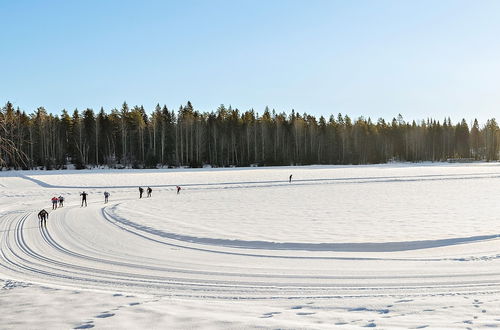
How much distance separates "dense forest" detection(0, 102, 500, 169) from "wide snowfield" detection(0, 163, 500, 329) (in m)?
49.7

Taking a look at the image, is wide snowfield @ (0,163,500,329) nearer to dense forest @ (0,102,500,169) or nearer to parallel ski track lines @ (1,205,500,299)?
parallel ski track lines @ (1,205,500,299)

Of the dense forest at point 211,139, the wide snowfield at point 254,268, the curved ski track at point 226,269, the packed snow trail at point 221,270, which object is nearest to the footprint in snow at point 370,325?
the wide snowfield at point 254,268

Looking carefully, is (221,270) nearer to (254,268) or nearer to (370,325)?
(254,268)

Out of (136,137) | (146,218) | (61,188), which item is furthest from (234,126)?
(146,218)

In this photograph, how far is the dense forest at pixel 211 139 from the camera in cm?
7050

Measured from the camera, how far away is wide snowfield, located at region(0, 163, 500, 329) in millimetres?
6359

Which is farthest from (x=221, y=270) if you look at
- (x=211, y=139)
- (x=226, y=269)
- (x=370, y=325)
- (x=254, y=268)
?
(x=211, y=139)

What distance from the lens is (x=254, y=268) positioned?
1048cm

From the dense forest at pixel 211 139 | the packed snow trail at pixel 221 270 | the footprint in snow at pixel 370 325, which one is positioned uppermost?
the dense forest at pixel 211 139

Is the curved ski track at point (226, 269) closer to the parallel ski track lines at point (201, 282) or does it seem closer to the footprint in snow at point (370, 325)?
the parallel ski track lines at point (201, 282)

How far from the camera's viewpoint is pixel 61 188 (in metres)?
40.3

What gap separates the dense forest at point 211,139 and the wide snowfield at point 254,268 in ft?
163

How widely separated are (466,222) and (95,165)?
67096 millimetres

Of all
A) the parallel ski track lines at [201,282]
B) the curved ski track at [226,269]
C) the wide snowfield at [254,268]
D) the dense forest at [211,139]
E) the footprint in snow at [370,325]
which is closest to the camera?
the footprint in snow at [370,325]
